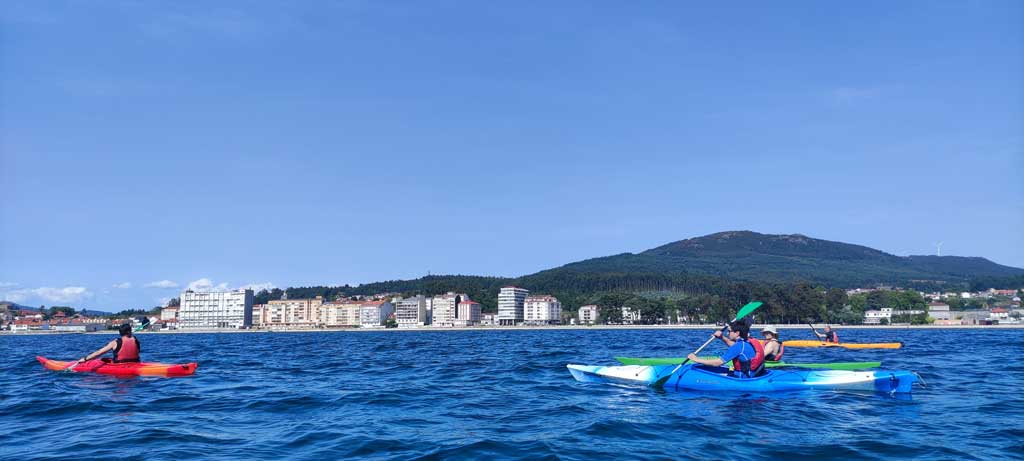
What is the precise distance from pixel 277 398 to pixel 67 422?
4118mm

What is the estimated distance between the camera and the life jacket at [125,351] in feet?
64.4

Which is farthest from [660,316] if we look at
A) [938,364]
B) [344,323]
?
[938,364]

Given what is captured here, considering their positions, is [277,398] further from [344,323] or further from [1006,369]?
[344,323]

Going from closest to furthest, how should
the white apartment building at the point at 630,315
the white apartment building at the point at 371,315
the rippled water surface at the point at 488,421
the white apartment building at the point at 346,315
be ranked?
the rippled water surface at the point at 488,421 → the white apartment building at the point at 630,315 → the white apartment building at the point at 371,315 → the white apartment building at the point at 346,315

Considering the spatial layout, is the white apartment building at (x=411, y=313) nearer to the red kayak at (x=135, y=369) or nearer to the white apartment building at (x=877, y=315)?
the white apartment building at (x=877, y=315)

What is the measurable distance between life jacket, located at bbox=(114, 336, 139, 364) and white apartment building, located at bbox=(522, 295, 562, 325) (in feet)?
565

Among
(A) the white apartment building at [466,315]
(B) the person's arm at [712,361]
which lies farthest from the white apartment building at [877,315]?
(B) the person's arm at [712,361]

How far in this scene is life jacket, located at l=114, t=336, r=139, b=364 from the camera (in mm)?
19625

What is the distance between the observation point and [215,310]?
195 m

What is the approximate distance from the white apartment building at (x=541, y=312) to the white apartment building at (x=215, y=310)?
8252 centimetres

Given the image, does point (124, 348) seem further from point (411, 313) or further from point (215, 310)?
point (215, 310)

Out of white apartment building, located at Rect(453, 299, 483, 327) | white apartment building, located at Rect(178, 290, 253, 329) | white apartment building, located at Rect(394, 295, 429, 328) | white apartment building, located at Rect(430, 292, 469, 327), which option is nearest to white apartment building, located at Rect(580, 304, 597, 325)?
white apartment building, located at Rect(453, 299, 483, 327)

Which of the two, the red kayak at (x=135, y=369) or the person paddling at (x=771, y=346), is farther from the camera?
the red kayak at (x=135, y=369)

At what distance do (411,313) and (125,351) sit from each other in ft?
571
